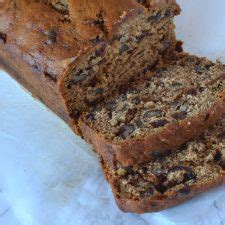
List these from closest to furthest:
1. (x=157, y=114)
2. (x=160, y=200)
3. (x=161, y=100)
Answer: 1. (x=160, y=200)
2. (x=157, y=114)
3. (x=161, y=100)

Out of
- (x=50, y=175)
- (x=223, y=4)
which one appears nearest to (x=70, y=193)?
(x=50, y=175)

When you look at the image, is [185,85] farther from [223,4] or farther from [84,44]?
[223,4]

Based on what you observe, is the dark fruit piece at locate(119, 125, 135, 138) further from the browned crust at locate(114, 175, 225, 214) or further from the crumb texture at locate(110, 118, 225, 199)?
the browned crust at locate(114, 175, 225, 214)

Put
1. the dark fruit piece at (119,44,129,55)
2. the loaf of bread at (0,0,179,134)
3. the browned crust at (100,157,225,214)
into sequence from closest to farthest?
1. the browned crust at (100,157,225,214)
2. the loaf of bread at (0,0,179,134)
3. the dark fruit piece at (119,44,129,55)

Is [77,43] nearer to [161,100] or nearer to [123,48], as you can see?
[123,48]

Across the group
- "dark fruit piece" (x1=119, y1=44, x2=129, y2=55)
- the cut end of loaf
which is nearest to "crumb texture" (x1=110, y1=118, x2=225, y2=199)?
the cut end of loaf

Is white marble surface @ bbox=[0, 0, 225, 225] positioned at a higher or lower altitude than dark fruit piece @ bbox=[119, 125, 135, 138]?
lower

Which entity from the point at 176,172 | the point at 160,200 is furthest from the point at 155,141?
the point at 160,200
